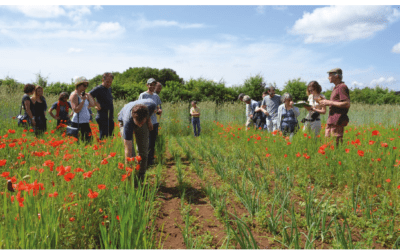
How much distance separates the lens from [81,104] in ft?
13.9

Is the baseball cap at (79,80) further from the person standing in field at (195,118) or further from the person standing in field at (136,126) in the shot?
the person standing in field at (195,118)

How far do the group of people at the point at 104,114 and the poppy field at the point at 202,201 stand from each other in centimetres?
39

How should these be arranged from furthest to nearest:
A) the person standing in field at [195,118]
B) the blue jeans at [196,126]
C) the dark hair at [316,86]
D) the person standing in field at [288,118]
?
the blue jeans at [196,126] < the person standing in field at [195,118] < the person standing in field at [288,118] < the dark hair at [316,86]

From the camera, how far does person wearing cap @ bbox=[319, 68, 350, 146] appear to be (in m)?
3.86

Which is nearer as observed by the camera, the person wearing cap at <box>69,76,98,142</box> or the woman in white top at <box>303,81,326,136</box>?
the person wearing cap at <box>69,76,98,142</box>

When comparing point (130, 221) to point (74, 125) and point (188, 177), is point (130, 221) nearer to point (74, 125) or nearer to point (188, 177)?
point (188, 177)

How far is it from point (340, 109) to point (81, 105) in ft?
14.6

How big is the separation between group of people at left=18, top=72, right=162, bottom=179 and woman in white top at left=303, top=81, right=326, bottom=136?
2.94m

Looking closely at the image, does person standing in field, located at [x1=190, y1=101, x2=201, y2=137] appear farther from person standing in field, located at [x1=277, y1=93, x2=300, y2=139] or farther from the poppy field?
person standing in field, located at [x1=277, y1=93, x2=300, y2=139]

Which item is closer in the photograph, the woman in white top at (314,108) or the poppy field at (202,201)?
the poppy field at (202,201)

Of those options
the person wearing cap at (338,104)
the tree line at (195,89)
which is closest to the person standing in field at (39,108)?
the person wearing cap at (338,104)

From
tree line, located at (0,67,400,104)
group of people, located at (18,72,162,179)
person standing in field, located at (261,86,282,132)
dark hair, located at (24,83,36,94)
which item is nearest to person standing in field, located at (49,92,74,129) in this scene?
group of people, located at (18,72,162,179)

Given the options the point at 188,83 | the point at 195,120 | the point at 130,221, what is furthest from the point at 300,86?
the point at 130,221

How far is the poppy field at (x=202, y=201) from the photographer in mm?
1763
